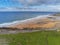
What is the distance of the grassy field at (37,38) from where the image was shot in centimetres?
153

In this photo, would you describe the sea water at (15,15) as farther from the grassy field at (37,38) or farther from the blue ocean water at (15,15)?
the grassy field at (37,38)

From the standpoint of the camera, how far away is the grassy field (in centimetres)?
153

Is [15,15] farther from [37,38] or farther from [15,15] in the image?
[37,38]

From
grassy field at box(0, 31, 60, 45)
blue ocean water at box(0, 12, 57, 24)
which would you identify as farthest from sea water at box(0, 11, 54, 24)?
grassy field at box(0, 31, 60, 45)

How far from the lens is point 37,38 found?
5.04ft

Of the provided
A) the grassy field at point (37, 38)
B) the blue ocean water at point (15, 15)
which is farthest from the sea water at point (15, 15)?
the grassy field at point (37, 38)

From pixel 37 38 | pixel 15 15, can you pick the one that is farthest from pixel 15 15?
pixel 37 38

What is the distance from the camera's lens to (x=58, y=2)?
1.53 meters

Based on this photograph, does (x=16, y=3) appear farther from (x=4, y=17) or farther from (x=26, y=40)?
(x=26, y=40)

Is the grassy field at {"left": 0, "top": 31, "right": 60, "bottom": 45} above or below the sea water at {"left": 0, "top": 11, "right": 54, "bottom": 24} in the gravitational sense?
below

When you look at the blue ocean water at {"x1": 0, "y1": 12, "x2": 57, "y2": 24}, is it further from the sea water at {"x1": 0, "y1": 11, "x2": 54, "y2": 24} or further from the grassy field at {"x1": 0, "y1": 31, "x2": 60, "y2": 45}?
the grassy field at {"x1": 0, "y1": 31, "x2": 60, "y2": 45}

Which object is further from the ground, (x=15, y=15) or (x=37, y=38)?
(x=15, y=15)

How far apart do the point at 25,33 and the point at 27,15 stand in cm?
19

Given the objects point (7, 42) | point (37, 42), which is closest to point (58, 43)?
point (37, 42)
